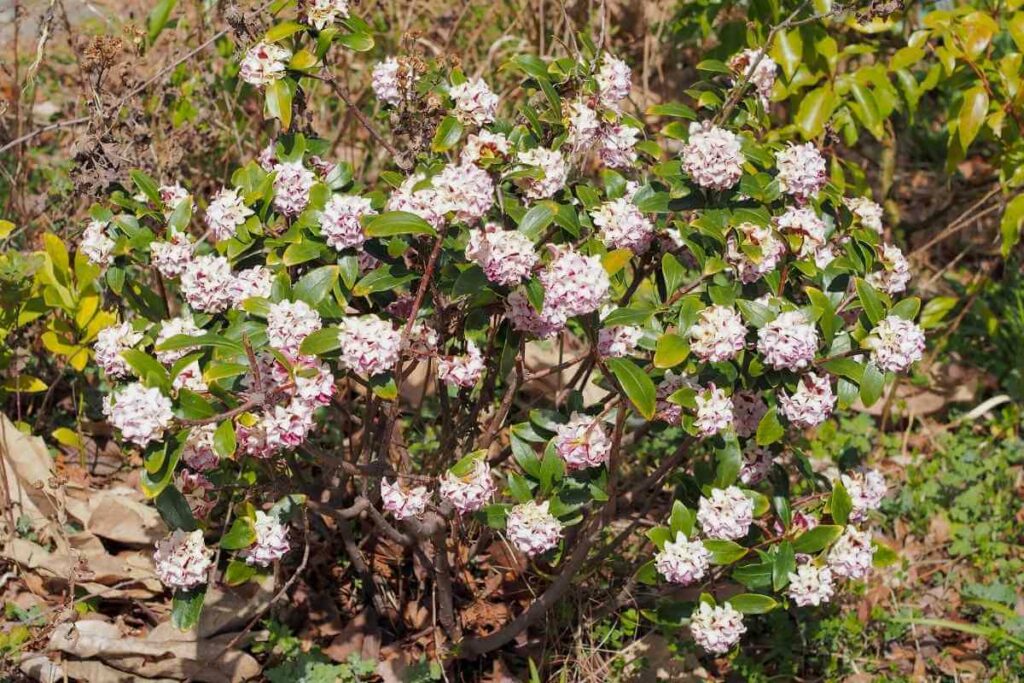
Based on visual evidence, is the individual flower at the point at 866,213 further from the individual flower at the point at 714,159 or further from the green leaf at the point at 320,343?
the green leaf at the point at 320,343

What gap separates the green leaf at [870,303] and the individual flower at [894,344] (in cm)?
2

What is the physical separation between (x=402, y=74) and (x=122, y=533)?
144 cm

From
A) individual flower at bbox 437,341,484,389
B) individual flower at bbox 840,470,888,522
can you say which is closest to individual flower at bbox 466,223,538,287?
individual flower at bbox 437,341,484,389

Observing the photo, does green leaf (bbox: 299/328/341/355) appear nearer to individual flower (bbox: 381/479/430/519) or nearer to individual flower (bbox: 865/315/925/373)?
individual flower (bbox: 381/479/430/519)

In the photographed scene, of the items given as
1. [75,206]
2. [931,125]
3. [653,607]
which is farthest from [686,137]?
[931,125]

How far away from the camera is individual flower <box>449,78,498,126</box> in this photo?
2295 millimetres

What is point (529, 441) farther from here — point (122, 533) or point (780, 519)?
point (122, 533)

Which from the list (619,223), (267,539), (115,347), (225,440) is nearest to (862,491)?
A: (619,223)

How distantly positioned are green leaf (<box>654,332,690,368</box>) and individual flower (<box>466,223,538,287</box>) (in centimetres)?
31

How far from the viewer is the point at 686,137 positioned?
8.40ft

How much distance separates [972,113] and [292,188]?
2.04 meters

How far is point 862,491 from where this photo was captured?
8.13 feet

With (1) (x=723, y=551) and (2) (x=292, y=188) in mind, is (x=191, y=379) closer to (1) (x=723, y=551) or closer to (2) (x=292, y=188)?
(2) (x=292, y=188)

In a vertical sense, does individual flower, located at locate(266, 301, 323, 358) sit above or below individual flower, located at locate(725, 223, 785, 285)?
above
